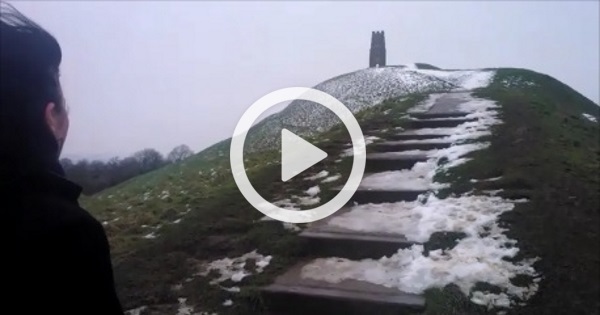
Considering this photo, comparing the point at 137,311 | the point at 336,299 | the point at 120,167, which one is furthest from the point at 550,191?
the point at 120,167

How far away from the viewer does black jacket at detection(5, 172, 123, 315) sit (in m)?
1.27

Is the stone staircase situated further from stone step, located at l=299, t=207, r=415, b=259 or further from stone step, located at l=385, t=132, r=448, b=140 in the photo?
stone step, located at l=385, t=132, r=448, b=140

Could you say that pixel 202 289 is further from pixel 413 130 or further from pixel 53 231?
pixel 413 130

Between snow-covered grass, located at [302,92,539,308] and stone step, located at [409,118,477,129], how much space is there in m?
2.90

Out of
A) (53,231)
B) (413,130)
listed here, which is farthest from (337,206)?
(53,231)

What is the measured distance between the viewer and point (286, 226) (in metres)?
4.58

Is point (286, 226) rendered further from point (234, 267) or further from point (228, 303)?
point (228, 303)

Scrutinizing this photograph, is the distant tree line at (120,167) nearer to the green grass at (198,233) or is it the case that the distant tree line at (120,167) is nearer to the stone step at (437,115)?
the green grass at (198,233)

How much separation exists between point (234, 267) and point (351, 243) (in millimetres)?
788

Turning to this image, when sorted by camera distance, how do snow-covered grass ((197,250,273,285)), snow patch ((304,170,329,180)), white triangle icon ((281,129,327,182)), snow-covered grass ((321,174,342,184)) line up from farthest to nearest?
white triangle icon ((281,129,327,182)) → snow patch ((304,170,329,180)) → snow-covered grass ((321,174,342,184)) → snow-covered grass ((197,250,273,285))

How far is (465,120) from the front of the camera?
8219 millimetres

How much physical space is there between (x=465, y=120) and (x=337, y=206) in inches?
151

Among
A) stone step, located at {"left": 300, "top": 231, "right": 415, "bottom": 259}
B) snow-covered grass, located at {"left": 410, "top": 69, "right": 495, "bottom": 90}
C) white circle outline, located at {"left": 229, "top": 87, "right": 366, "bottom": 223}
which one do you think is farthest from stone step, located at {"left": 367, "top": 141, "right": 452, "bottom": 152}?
snow-covered grass, located at {"left": 410, "top": 69, "right": 495, "bottom": 90}

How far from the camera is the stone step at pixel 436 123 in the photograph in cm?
818
